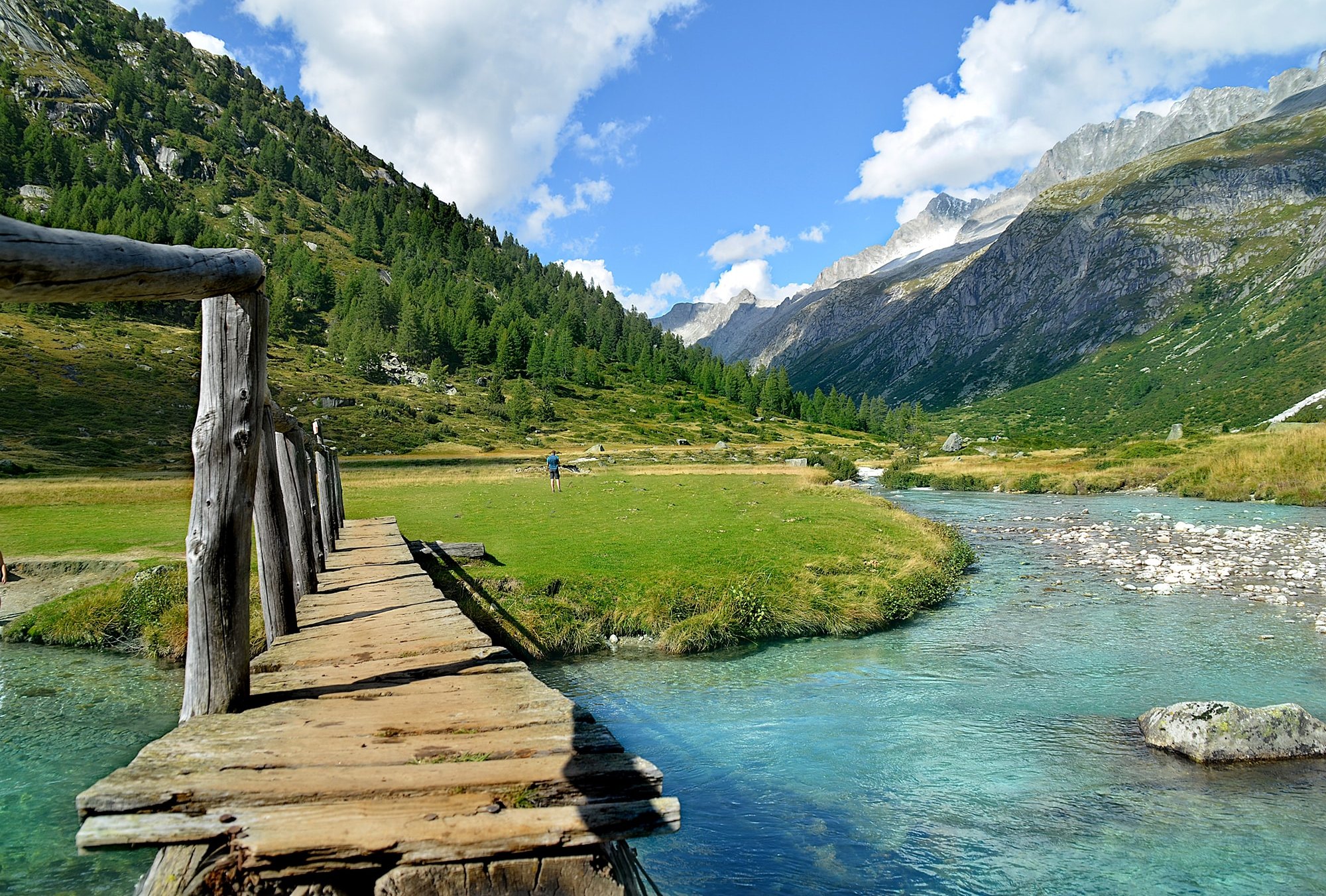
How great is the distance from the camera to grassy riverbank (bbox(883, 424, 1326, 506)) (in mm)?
49125

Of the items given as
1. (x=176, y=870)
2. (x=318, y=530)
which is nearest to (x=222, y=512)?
(x=176, y=870)

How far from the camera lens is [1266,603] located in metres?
21.6

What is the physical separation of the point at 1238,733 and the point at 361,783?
14769 mm

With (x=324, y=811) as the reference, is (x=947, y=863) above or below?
below

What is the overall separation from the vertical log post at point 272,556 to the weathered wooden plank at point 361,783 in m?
5.67

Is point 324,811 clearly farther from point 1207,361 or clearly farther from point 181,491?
point 1207,361

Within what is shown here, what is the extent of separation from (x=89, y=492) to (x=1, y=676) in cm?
2985

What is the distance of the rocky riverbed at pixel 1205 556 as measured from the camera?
75.7 feet

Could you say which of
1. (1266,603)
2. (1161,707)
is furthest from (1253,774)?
(1266,603)

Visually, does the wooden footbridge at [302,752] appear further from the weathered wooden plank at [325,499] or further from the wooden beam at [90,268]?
the weathered wooden plank at [325,499]

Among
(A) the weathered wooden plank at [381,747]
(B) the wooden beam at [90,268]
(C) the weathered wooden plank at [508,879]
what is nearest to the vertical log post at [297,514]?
(A) the weathered wooden plank at [381,747]

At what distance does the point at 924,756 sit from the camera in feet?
42.8

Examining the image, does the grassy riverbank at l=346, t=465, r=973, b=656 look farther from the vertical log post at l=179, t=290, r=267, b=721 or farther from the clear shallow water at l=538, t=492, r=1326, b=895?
the vertical log post at l=179, t=290, r=267, b=721

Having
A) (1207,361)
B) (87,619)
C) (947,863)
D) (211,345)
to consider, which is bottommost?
(947,863)
